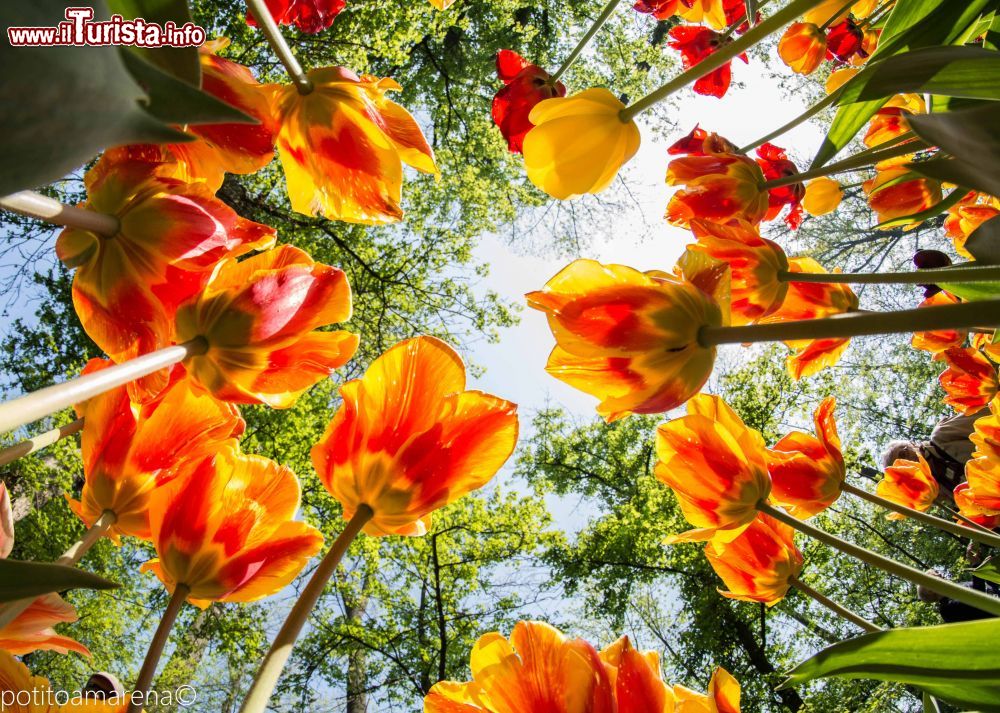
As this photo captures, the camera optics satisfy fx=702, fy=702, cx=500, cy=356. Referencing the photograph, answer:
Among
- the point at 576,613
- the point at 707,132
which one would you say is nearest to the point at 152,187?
the point at 707,132

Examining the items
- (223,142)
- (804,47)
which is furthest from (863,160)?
(804,47)

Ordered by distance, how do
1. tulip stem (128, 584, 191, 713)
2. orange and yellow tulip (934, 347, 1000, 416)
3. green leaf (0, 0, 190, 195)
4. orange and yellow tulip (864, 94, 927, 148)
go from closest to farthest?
green leaf (0, 0, 190, 195) < tulip stem (128, 584, 191, 713) < orange and yellow tulip (864, 94, 927, 148) < orange and yellow tulip (934, 347, 1000, 416)

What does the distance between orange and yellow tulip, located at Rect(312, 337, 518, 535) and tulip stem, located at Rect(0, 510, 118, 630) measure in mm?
73

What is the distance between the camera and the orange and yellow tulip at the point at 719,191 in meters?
0.40

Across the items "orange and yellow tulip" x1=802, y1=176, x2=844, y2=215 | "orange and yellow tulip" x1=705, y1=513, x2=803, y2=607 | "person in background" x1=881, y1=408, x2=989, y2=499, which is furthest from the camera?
"person in background" x1=881, y1=408, x2=989, y2=499

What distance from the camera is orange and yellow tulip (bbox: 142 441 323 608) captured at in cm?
26

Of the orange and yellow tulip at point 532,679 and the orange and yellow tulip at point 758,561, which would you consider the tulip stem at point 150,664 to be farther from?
the orange and yellow tulip at point 758,561

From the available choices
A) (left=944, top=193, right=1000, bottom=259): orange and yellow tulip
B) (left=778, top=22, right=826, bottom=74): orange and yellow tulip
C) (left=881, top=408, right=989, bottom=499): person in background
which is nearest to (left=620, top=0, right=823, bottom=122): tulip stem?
(left=944, top=193, right=1000, bottom=259): orange and yellow tulip

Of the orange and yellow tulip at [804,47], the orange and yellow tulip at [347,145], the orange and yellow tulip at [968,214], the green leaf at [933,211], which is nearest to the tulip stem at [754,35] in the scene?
the orange and yellow tulip at [347,145]

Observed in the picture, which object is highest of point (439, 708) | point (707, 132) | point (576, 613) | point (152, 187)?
point (576, 613)

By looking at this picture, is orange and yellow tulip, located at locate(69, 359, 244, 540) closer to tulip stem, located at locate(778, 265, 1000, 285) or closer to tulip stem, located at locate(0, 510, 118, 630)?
tulip stem, located at locate(0, 510, 118, 630)

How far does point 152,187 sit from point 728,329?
0.17 meters

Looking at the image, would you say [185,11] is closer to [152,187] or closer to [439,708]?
[152,187]

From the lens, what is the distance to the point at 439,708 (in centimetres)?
26
